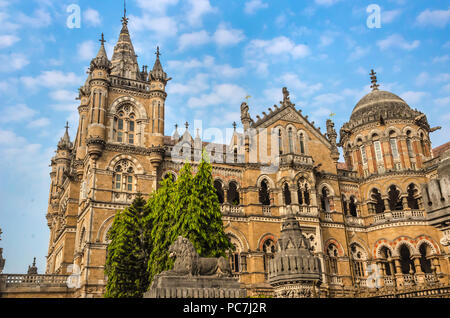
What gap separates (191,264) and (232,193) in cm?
2235

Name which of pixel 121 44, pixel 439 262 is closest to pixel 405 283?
pixel 439 262

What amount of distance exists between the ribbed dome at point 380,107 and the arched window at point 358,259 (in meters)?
11.9

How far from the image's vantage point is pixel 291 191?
3534 centimetres

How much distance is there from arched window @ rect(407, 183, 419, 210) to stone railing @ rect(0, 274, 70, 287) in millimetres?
28716

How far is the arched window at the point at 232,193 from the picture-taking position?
36250 mm

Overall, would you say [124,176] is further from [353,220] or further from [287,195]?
[353,220]

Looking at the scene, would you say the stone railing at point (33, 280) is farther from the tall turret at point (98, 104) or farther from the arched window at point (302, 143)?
the arched window at point (302, 143)

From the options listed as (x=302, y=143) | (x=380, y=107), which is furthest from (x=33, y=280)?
(x=380, y=107)

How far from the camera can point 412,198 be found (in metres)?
40.0

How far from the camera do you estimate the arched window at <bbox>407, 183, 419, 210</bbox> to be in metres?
38.8

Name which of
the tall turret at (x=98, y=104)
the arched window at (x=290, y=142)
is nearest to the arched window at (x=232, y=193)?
the arched window at (x=290, y=142)

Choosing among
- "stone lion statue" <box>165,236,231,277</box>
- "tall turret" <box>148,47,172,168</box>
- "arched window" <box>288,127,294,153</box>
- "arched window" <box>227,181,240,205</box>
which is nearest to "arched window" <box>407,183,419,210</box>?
"arched window" <box>288,127,294,153</box>
